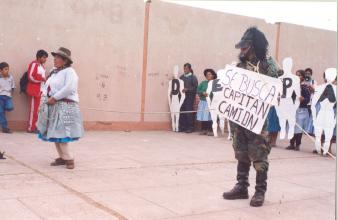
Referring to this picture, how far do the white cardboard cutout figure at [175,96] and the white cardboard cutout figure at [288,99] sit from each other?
2981 mm

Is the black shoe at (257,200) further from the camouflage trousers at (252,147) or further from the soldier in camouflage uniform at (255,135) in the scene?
the camouflage trousers at (252,147)

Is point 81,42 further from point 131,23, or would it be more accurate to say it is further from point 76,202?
point 76,202

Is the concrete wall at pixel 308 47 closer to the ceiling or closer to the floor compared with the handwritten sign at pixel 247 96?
closer to the ceiling

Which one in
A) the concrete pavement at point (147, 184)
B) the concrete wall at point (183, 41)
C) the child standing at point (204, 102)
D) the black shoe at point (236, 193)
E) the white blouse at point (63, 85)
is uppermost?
the concrete wall at point (183, 41)

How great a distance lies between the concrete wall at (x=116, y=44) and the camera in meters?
10.1

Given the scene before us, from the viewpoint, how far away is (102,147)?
8.41 metres

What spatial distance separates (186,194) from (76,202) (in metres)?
1.25

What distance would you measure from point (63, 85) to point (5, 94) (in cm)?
413

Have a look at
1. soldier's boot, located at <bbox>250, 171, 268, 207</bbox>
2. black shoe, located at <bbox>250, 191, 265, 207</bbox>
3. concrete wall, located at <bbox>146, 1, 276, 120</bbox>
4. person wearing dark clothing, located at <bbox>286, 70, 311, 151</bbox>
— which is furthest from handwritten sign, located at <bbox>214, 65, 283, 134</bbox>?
concrete wall, located at <bbox>146, 1, 276, 120</bbox>

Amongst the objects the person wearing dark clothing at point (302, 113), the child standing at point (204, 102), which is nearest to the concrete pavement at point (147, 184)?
the person wearing dark clothing at point (302, 113)

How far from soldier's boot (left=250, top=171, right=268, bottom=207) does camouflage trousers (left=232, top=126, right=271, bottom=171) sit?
78 millimetres

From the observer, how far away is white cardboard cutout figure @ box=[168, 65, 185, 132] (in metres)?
12.0

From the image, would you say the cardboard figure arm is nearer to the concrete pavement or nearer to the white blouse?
the concrete pavement

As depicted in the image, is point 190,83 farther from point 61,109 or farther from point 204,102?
point 61,109
